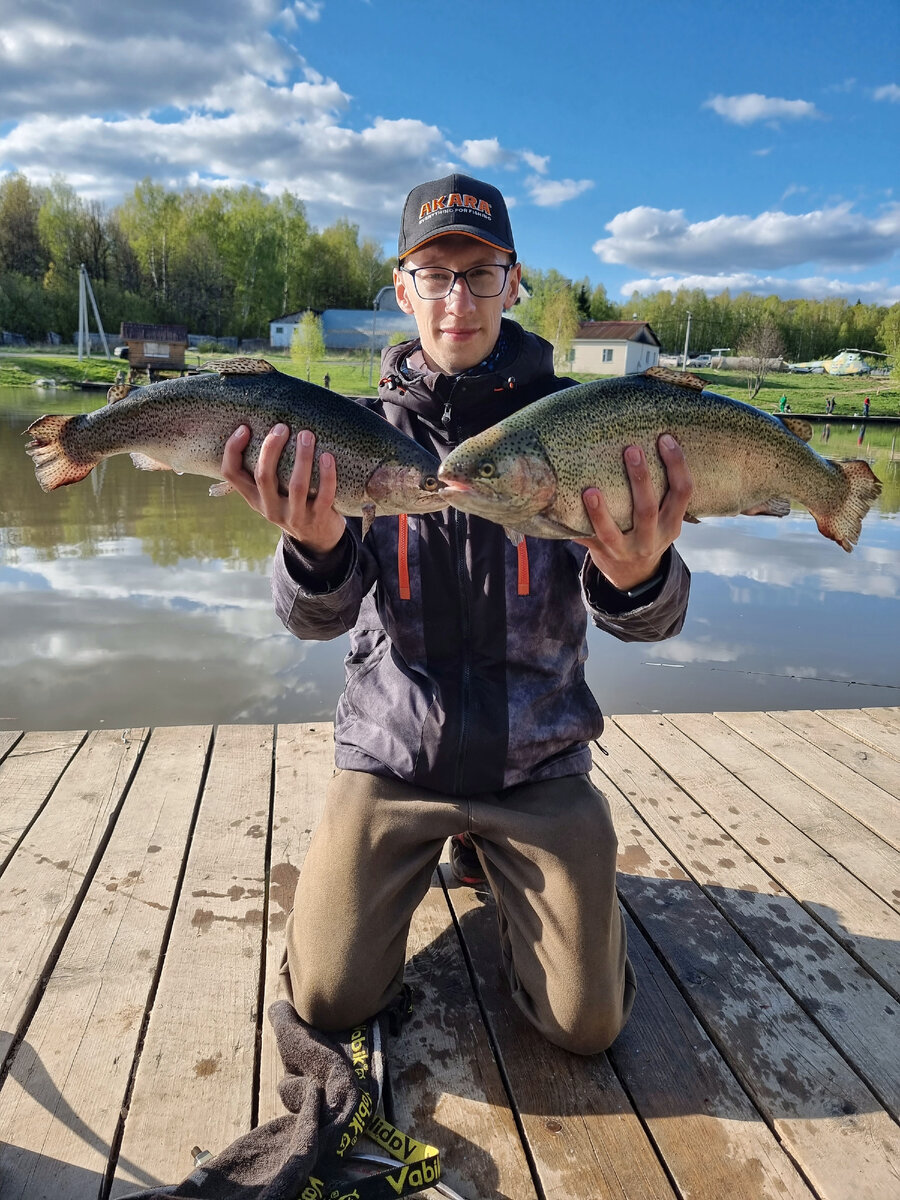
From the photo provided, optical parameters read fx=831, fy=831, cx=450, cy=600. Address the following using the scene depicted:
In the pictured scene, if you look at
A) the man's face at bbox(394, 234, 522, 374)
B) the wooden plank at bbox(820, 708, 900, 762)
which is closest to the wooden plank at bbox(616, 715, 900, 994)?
the wooden plank at bbox(820, 708, 900, 762)

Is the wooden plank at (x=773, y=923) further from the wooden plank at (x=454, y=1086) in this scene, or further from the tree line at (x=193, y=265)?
the tree line at (x=193, y=265)

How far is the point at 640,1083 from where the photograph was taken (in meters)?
2.56

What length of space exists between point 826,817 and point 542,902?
213cm

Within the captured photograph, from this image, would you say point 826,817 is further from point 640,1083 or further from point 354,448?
point 354,448

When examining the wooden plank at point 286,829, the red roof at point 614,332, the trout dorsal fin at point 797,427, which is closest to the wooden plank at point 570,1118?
the wooden plank at point 286,829

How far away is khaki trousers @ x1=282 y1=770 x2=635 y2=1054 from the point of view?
2658 mm

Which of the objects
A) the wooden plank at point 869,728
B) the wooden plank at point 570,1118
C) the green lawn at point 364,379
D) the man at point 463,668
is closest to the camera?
the wooden plank at point 570,1118

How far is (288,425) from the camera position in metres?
2.74

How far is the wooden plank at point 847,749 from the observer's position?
466 centimetres

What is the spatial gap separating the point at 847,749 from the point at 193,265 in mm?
87779

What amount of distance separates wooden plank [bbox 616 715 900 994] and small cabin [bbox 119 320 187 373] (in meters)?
47.8

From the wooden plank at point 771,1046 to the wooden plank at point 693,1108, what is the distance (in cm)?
5

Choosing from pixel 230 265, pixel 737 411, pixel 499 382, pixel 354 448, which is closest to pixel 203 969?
pixel 354 448

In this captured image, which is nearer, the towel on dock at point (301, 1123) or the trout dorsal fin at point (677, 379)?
Answer: the towel on dock at point (301, 1123)
